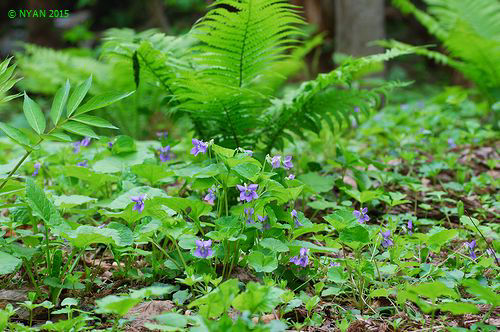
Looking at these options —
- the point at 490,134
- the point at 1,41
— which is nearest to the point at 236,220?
the point at 490,134

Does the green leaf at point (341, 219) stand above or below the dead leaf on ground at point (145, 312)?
above

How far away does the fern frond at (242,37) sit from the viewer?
225 centimetres

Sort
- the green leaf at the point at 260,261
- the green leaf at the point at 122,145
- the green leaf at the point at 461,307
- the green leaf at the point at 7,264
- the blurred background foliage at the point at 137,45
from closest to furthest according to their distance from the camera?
1. the green leaf at the point at 461,307
2. the green leaf at the point at 7,264
3. the green leaf at the point at 260,261
4. the green leaf at the point at 122,145
5. the blurred background foliage at the point at 137,45

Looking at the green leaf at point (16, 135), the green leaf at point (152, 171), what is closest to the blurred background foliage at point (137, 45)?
the green leaf at point (152, 171)

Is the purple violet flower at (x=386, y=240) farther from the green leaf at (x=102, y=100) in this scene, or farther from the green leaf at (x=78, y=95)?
the green leaf at (x=78, y=95)

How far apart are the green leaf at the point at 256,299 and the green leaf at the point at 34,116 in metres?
0.81

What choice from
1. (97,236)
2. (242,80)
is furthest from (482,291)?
(242,80)

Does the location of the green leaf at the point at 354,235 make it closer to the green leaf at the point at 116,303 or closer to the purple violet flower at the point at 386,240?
the purple violet flower at the point at 386,240

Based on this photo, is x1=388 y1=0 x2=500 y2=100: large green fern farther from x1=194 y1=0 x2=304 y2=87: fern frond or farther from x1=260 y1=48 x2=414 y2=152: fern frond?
x1=194 y1=0 x2=304 y2=87: fern frond

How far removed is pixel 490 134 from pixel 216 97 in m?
2.06

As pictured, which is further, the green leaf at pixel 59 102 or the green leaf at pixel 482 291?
the green leaf at pixel 59 102

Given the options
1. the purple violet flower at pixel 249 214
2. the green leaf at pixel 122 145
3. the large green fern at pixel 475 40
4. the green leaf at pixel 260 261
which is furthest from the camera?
the large green fern at pixel 475 40

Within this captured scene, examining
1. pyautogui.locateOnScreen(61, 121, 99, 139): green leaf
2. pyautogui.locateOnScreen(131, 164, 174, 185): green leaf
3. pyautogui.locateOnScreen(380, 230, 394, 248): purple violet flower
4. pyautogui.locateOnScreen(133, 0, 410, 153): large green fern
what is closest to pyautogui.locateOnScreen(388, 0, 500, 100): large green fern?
pyautogui.locateOnScreen(133, 0, 410, 153): large green fern

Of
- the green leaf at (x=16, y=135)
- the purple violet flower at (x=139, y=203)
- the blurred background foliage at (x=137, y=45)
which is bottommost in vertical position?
the blurred background foliage at (x=137, y=45)
